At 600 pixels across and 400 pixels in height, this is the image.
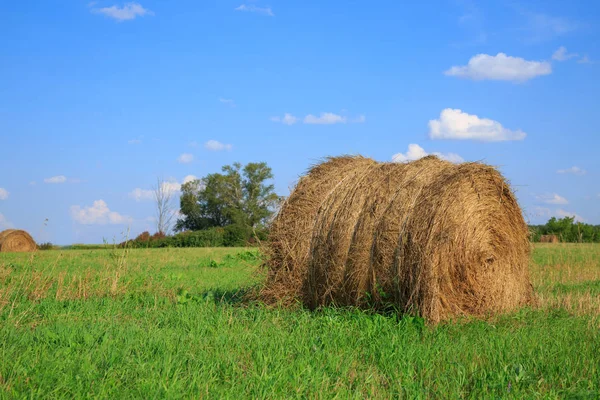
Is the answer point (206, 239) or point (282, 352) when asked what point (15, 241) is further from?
point (282, 352)

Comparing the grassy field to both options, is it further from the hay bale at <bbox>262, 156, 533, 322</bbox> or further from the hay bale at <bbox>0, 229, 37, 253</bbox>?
the hay bale at <bbox>0, 229, 37, 253</bbox>

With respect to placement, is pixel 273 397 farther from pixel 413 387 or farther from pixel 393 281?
pixel 393 281

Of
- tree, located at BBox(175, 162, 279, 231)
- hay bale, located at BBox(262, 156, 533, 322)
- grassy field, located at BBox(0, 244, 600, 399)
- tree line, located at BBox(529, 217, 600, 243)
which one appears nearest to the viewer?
grassy field, located at BBox(0, 244, 600, 399)

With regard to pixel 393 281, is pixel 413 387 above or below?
below

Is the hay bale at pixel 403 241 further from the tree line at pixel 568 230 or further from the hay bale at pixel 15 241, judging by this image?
the tree line at pixel 568 230

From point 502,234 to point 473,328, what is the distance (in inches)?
73.5

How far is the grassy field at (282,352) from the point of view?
4.77m

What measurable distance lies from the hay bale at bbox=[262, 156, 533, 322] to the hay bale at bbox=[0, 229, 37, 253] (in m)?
22.0

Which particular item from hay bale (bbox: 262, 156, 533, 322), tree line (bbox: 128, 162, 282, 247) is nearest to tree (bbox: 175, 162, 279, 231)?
tree line (bbox: 128, 162, 282, 247)

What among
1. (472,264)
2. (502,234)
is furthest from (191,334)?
(502,234)

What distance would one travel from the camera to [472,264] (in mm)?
7777

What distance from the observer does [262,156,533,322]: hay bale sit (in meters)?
7.32

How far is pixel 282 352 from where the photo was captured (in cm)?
569

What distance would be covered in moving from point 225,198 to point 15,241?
2930cm
